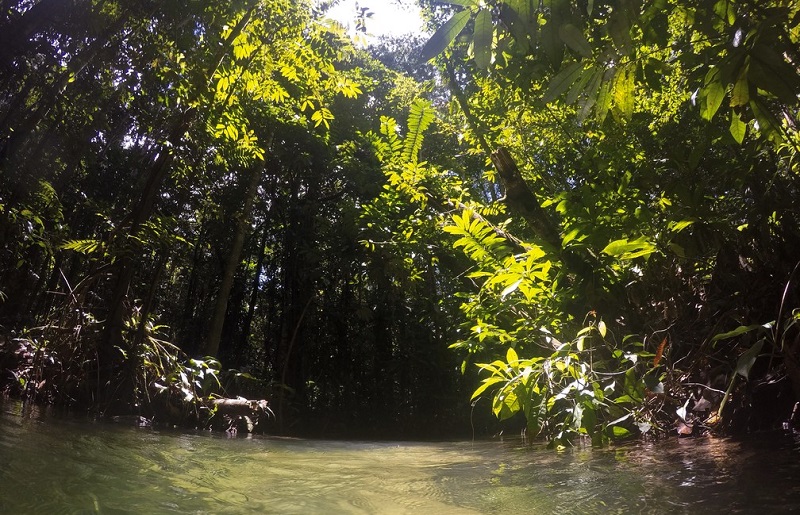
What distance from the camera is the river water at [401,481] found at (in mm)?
1231

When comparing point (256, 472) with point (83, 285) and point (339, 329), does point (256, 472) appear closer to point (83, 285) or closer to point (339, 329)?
point (83, 285)

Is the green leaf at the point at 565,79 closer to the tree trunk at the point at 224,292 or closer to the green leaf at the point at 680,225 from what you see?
the green leaf at the point at 680,225

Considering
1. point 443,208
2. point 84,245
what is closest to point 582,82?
point 443,208

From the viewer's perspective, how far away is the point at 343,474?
1938 mm

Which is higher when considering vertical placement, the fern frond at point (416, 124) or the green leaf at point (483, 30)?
the fern frond at point (416, 124)

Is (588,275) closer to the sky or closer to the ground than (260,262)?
closer to the ground

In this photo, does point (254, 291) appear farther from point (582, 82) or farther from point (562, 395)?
point (582, 82)

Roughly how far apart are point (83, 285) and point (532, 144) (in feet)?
15.1

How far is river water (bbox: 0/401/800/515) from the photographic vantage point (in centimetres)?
123

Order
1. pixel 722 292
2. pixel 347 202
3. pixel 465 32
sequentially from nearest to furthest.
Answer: pixel 465 32 → pixel 722 292 → pixel 347 202

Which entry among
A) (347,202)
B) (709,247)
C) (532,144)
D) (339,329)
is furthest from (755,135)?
(339,329)

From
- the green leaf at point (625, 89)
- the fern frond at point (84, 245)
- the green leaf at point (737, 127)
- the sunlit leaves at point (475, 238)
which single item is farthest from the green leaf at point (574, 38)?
the fern frond at point (84, 245)

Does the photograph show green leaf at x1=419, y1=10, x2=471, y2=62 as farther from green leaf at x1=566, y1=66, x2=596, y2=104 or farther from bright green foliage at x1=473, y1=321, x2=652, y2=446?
bright green foliage at x1=473, y1=321, x2=652, y2=446

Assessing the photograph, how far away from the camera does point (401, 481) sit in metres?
1.81
